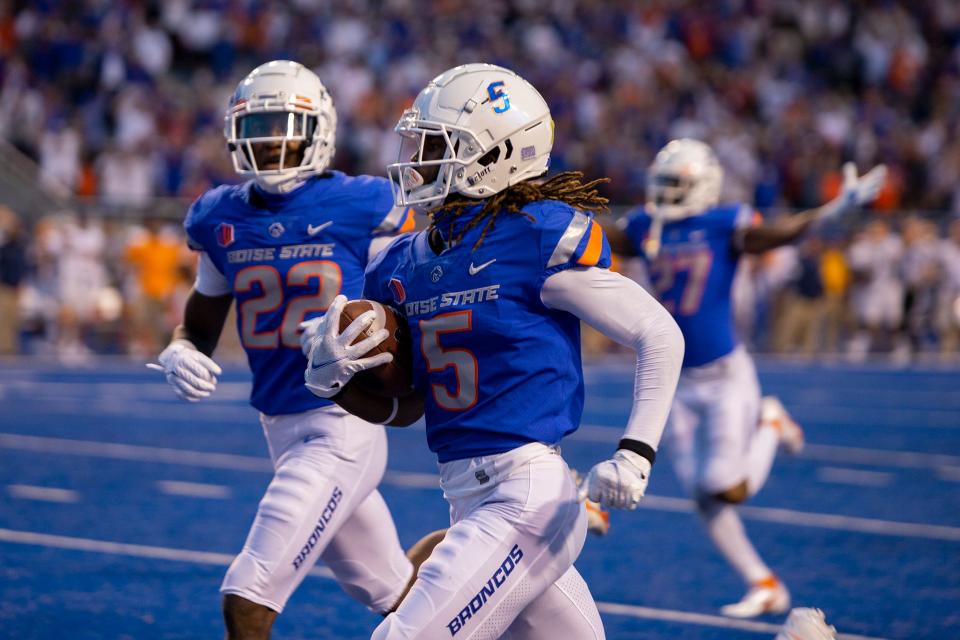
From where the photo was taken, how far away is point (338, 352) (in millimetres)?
3309

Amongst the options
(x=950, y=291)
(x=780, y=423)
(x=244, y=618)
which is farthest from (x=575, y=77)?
(x=244, y=618)

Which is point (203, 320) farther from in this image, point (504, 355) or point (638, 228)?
point (638, 228)

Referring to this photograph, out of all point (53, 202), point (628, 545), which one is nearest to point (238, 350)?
point (53, 202)

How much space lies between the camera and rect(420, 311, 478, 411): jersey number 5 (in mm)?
3295

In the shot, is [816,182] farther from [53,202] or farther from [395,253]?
[395,253]

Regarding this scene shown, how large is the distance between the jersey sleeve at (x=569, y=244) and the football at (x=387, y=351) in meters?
0.42

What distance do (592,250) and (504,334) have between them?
10.8 inches

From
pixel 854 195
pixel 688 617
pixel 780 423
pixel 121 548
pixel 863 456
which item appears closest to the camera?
pixel 688 617

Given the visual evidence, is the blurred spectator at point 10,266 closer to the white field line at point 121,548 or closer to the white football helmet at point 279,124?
the white field line at point 121,548

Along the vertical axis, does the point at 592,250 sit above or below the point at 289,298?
above

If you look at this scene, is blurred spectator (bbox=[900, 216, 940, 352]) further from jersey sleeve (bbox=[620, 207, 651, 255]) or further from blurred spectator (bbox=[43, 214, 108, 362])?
jersey sleeve (bbox=[620, 207, 651, 255])

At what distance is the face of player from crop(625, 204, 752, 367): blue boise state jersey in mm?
2299

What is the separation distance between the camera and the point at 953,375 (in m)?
15.3

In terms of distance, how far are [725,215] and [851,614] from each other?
5.96ft
